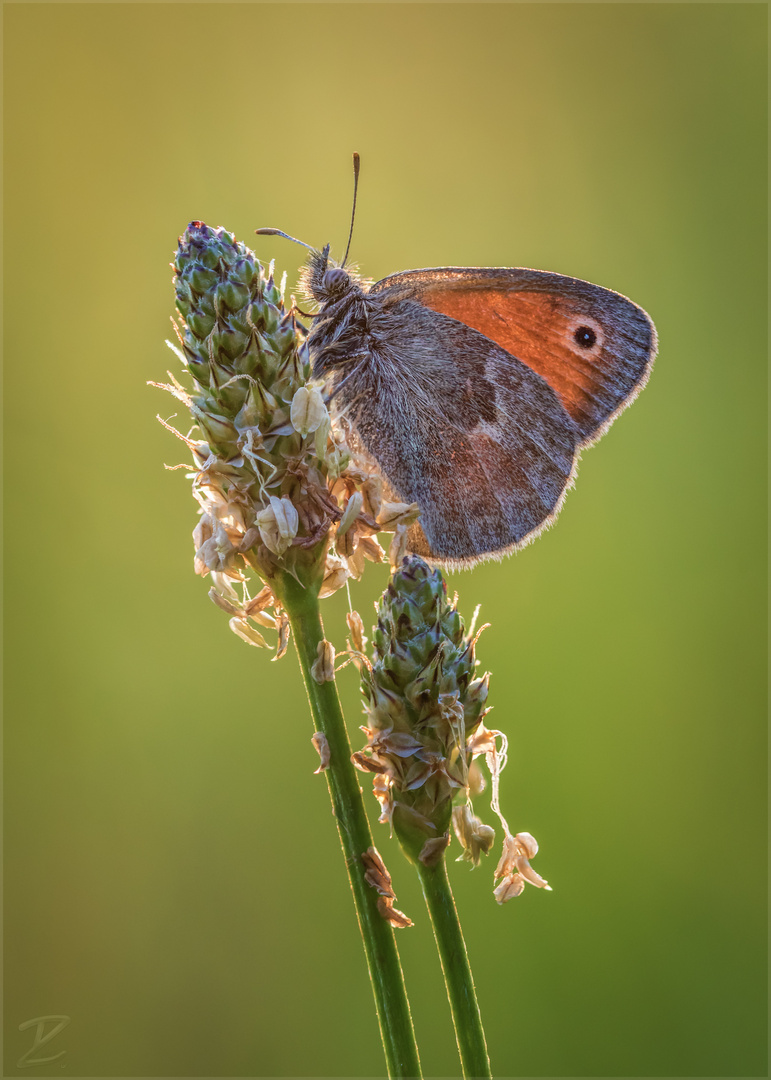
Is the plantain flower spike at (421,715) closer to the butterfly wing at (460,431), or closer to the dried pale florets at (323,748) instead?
the dried pale florets at (323,748)

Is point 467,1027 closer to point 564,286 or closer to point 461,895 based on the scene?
point 564,286

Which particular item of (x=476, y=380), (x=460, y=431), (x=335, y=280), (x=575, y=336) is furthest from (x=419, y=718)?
(x=575, y=336)

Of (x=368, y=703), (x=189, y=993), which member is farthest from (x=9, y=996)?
(x=368, y=703)

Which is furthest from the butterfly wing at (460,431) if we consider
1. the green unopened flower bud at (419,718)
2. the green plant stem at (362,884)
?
the green plant stem at (362,884)

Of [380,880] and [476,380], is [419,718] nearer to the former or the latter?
[380,880]

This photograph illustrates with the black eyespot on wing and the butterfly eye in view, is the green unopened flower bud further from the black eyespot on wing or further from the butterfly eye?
the black eyespot on wing
